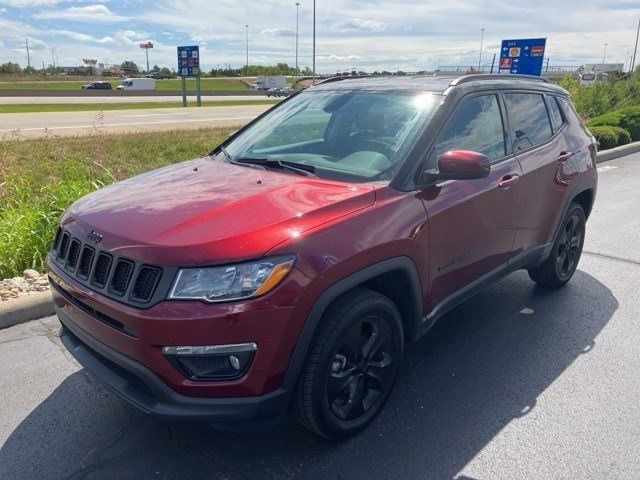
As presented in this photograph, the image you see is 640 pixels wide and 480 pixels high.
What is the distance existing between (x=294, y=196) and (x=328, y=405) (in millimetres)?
Answer: 1048

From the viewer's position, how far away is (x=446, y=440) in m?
2.96

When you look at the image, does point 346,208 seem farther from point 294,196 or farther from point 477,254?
point 477,254

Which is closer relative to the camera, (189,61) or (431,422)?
(431,422)

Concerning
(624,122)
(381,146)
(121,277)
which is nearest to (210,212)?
(121,277)

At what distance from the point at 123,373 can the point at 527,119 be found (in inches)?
132

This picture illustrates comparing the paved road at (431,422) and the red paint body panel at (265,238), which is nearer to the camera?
the red paint body panel at (265,238)

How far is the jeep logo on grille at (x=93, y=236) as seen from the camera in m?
2.62

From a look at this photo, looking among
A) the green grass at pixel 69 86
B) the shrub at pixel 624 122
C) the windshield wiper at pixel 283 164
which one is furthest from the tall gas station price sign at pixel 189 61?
the windshield wiper at pixel 283 164

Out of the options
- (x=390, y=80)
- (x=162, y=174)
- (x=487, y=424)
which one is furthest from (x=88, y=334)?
(x=390, y=80)

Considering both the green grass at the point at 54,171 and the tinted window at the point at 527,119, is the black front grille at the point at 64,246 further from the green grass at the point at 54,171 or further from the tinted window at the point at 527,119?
the tinted window at the point at 527,119

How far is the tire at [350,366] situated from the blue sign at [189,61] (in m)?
28.6

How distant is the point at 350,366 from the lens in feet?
9.36

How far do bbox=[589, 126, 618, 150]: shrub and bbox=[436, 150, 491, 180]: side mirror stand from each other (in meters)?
11.6

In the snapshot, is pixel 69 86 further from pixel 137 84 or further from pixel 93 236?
pixel 93 236
